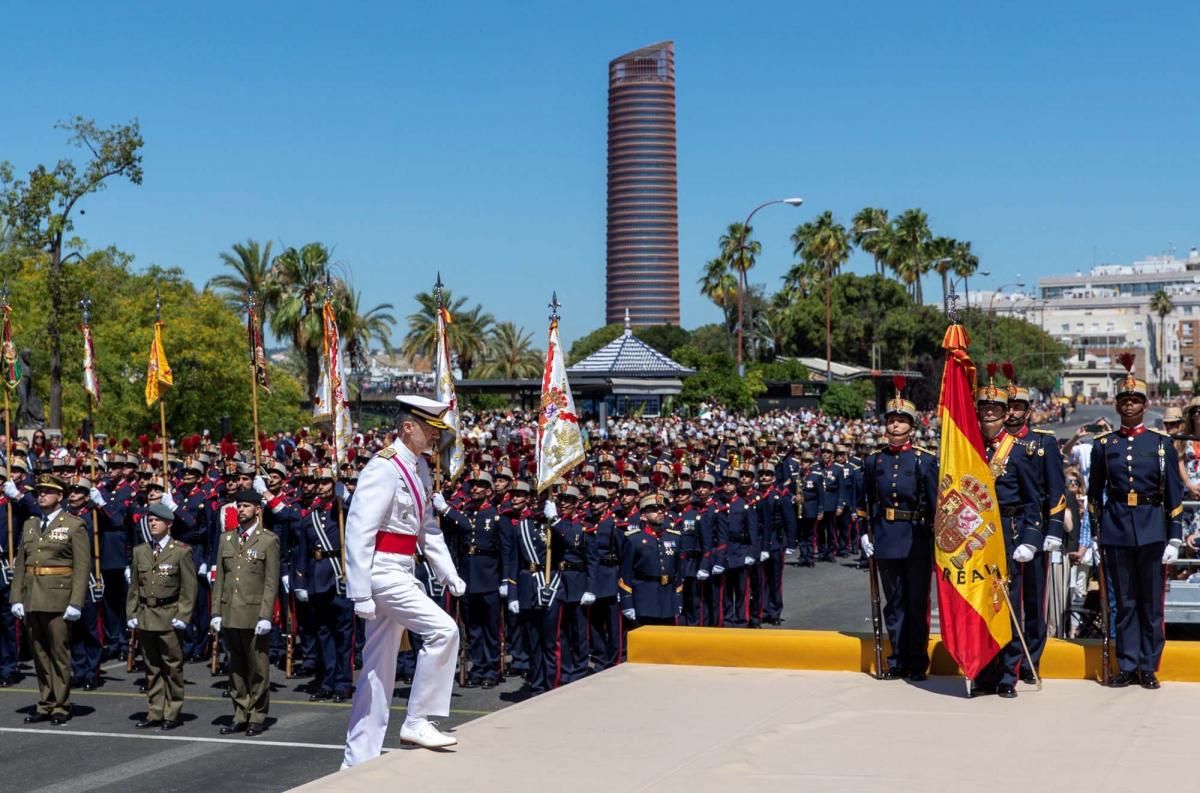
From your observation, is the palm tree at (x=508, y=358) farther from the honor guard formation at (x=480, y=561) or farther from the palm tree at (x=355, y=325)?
the honor guard formation at (x=480, y=561)

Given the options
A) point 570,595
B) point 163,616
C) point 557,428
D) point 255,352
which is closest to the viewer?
point 163,616

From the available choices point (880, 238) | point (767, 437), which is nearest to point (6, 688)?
point (767, 437)

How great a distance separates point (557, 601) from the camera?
13344 mm

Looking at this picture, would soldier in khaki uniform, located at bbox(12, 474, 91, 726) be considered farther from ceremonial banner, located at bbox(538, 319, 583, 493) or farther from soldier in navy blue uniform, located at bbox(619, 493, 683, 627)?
soldier in navy blue uniform, located at bbox(619, 493, 683, 627)

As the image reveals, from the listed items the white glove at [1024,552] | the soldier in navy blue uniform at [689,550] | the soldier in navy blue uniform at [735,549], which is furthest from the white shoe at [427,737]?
the soldier in navy blue uniform at [735,549]

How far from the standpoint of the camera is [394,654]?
25.0ft

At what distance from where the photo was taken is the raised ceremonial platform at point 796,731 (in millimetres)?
6691

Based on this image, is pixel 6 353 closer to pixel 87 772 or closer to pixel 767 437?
pixel 87 772

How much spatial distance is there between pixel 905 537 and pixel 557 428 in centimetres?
576

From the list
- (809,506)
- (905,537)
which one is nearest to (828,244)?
(809,506)

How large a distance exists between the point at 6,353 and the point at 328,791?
1577cm

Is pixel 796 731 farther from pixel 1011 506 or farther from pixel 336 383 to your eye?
pixel 336 383

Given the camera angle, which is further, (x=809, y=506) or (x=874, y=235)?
(x=874, y=235)

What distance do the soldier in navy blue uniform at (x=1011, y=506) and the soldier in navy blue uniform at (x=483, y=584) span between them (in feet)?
19.8
